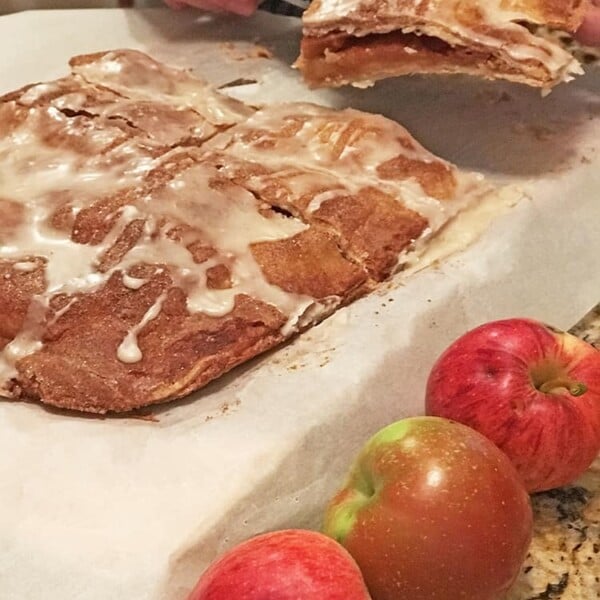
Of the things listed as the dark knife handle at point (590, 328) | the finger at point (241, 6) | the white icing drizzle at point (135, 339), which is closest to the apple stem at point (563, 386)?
the dark knife handle at point (590, 328)

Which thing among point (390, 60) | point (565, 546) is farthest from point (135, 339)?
point (390, 60)

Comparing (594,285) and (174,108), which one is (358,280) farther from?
(174,108)

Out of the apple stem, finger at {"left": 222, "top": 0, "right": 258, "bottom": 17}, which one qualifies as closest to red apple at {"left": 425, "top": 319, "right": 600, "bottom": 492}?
the apple stem

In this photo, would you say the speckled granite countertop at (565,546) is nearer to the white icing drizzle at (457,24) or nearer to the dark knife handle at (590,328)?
the dark knife handle at (590,328)

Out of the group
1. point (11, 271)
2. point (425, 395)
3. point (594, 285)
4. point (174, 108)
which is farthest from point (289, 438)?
point (174, 108)

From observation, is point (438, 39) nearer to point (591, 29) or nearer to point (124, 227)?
point (591, 29)
